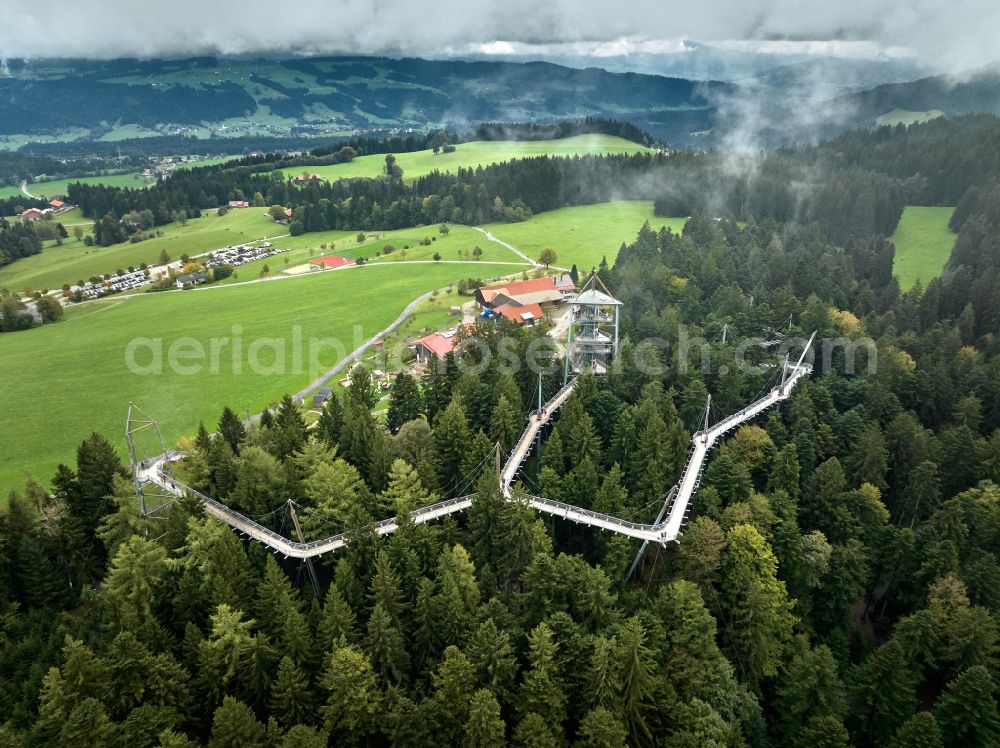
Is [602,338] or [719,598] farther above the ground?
[602,338]

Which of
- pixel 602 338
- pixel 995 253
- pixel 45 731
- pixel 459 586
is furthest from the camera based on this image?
pixel 995 253

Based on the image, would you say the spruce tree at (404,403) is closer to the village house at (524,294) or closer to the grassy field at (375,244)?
the village house at (524,294)

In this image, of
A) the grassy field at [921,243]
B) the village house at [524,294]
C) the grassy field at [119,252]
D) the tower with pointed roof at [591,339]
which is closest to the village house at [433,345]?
the village house at [524,294]

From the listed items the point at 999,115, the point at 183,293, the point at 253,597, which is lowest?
the point at 183,293

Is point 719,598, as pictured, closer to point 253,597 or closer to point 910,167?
point 253,597

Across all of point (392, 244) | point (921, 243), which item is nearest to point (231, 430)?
point (392, 244)

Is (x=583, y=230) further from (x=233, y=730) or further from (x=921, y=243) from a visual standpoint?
(x=233, y=730)

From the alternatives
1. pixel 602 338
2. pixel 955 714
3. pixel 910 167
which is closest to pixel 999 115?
pixel 910 167
